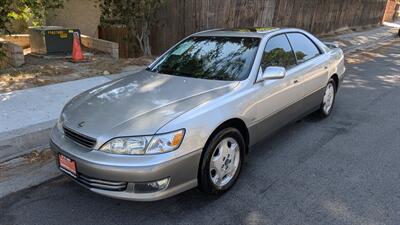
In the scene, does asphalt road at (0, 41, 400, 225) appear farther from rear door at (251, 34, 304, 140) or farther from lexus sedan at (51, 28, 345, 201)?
rear door at (251, 34, 304, 140)

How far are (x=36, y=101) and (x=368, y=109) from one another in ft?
17.7

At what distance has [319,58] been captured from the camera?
5156mm

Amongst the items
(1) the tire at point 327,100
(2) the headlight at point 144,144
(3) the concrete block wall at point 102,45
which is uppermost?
(2) the headlight at point 144,144

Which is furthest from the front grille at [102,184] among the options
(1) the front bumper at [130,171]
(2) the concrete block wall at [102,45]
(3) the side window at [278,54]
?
(2) the concrete block wall at [102,45]

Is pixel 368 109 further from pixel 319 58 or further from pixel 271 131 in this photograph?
pixel 271 131

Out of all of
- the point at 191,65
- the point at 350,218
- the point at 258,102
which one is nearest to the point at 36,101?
the point at 191,65

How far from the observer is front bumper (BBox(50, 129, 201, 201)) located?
9.17 feet

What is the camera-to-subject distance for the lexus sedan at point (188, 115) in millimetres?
2867

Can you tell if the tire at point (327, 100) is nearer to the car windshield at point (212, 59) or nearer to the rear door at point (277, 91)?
the rear door at point (277, 91)

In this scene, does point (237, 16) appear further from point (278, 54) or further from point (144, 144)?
point (144, 144)

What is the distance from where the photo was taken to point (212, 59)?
13.5 feet

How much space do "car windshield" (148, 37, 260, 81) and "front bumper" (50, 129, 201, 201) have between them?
3.81 feet

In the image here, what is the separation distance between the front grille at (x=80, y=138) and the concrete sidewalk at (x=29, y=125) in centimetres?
87

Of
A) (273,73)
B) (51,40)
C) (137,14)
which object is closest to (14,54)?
(51,40)
